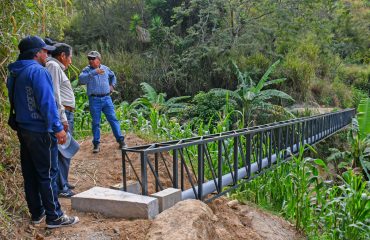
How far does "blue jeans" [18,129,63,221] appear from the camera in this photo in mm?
3277

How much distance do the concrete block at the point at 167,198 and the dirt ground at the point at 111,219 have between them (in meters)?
0.30

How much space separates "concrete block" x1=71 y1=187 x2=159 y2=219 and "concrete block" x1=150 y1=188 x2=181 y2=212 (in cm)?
8

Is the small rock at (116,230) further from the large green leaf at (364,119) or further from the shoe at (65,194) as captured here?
the large green leaf at (364,119)

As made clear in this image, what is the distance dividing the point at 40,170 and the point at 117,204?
0.75 metres

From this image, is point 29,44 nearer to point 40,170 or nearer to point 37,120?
point 37,120

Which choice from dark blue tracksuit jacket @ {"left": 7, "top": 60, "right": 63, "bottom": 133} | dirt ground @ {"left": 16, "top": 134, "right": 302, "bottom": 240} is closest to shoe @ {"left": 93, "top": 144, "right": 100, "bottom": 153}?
dirt ground @ {"left": 16, "top": 134, "right": 302, "bottom": 240}

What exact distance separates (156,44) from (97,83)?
1401 centimetres

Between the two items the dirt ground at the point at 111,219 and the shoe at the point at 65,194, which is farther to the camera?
the shoe at the point at 65,194

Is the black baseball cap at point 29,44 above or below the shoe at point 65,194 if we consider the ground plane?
above

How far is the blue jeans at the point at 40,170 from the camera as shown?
10.8 ft

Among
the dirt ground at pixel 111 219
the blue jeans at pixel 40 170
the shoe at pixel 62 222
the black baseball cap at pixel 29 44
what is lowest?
the dirt ground at pixel 111 219

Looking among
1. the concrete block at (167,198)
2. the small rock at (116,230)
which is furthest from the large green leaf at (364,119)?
the small rock at (116,230)

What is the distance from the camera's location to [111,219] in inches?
139

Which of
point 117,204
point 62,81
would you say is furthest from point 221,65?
point 117,204
